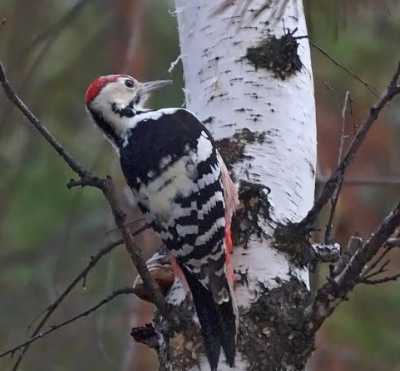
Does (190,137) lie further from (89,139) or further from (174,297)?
(89,139)

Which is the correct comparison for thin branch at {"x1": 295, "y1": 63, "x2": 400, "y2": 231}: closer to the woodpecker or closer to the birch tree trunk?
the birch tree trunk

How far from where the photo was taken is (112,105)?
448 cm

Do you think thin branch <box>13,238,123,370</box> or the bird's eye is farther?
the bird's eye

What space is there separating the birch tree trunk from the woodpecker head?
0.35 metres

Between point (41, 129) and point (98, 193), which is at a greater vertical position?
point (41, 129)

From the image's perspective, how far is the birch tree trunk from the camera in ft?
11.6

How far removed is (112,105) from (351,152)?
1.43 meters

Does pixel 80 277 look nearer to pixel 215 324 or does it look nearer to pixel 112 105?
pixel 215 324

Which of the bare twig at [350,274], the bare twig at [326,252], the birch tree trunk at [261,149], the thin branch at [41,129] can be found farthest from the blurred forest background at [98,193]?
the thin branch at [41,129]

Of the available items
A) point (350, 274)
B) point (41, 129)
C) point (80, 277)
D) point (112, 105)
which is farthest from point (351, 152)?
point (112, 105)

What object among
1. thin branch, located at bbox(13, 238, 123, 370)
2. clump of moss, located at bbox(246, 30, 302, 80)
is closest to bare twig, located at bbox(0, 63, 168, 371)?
thin branch, located at bbox(13, 238, 123, 370)

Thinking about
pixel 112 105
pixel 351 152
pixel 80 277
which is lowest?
pixel 80 277

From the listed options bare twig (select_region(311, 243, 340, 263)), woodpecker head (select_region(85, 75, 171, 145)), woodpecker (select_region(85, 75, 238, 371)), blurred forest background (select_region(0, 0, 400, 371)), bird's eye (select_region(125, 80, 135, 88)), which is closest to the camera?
woodpecker (select_region(85, 75, 238, 371))

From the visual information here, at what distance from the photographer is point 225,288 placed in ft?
11.9
